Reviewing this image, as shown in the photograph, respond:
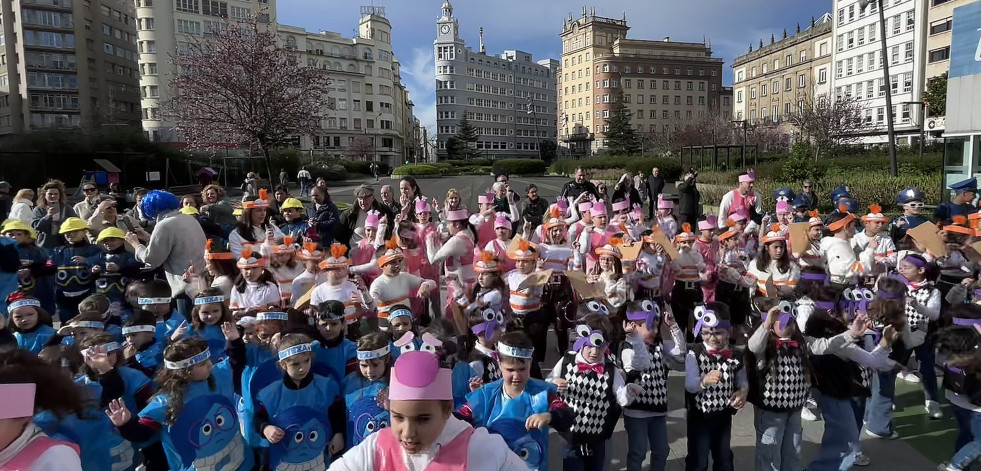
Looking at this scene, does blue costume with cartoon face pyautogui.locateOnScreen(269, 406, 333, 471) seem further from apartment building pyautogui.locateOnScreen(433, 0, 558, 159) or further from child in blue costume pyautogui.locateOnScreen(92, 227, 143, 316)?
apartment building pyautogui.locateOnScreen(433, 0, 558, 159)

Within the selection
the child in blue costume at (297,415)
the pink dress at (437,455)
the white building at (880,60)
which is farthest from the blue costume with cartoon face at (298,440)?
the white building at (880,60)

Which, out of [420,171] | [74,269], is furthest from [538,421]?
[420,171]

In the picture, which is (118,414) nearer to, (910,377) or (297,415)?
(297,415)

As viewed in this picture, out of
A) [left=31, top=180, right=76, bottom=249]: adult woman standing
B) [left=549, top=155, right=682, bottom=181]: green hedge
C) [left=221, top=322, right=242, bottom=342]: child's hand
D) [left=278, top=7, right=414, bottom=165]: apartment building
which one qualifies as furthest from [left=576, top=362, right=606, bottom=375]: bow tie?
[left=278, top=7, right=414, bottom=165]: apartment building

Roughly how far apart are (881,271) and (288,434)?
6.08 metres

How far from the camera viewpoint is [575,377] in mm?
3455

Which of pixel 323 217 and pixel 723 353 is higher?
pixel 323 217

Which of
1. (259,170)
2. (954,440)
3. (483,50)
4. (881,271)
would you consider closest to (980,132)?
(881,271)

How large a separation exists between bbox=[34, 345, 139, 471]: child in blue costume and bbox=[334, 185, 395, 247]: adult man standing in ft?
14.8

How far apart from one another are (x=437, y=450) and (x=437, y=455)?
0.6 inches

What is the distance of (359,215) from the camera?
809cm

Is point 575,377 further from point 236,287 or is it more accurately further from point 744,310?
point 744,310

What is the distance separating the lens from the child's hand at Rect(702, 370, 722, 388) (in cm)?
353

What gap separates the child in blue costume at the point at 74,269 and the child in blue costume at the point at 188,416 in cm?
343
